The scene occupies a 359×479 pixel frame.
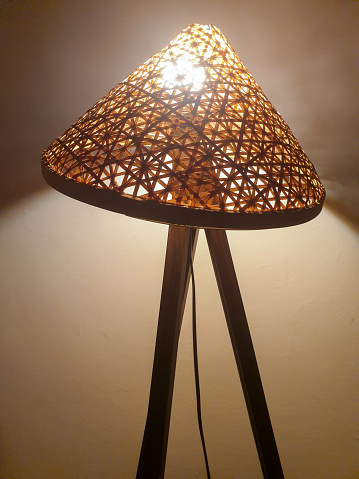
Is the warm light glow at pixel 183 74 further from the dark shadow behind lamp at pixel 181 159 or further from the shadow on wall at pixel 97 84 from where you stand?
the shadow on wall at pixel 97 84

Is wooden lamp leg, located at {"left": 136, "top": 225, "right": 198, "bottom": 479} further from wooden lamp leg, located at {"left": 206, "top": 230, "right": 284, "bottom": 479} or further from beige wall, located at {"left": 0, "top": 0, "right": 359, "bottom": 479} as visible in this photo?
beige wall, located at {"left": 0, "top": 0, "right": 359, "bottom": 479}

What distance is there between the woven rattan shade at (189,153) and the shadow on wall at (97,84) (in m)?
0.36

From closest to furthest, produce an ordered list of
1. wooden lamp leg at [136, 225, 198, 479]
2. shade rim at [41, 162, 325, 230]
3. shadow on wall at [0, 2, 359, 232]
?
shade rim at [41, 162, 325, 230], wooden lamp leg at [136, 225, 198, 479], shadow on wall at [0, 2, 359, 232]

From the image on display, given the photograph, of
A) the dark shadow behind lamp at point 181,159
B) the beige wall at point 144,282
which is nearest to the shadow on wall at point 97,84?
the beige wall at point 144,282

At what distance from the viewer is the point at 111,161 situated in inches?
15.3

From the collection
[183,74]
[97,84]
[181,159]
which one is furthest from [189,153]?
[97,84]

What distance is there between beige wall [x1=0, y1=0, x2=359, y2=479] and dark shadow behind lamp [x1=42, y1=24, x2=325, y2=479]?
0.36 metres

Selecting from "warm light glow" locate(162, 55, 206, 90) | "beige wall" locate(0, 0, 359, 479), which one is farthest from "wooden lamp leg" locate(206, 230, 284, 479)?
"beige wall" locate(0, 0, 359, 479)

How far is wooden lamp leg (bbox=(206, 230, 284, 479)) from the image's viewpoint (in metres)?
0.54

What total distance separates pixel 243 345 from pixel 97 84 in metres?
0.61

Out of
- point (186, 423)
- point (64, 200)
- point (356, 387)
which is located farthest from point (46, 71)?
point (356, 387)

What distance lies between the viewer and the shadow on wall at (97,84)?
780mm

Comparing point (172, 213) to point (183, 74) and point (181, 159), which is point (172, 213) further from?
point (183, 74)

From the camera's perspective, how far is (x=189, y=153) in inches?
15.3
